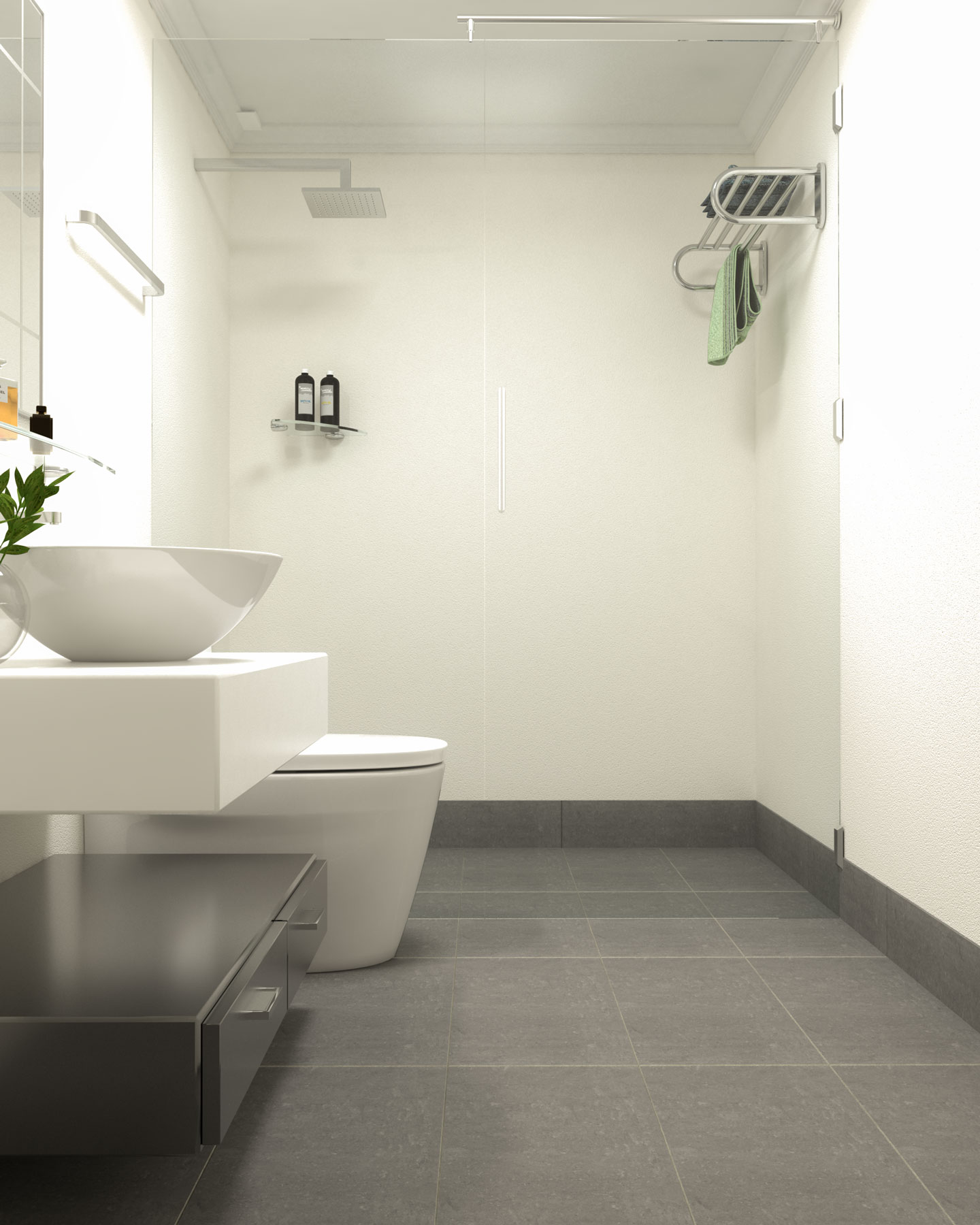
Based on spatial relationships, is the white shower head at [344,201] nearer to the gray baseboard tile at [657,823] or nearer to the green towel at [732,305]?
the green towel at [732,305]

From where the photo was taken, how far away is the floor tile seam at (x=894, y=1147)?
55.2 inches

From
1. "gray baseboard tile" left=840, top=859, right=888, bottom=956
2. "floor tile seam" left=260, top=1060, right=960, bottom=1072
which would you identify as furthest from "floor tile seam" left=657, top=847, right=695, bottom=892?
"floor tile seam" left=260, top=1060, right=960, bottom=1072

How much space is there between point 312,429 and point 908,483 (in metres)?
1.61

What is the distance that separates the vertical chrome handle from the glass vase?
1.83 metres

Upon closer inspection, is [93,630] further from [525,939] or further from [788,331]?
[788,331]

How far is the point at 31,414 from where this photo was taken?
6.28 ft

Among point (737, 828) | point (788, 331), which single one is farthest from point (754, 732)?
point (788, 331)

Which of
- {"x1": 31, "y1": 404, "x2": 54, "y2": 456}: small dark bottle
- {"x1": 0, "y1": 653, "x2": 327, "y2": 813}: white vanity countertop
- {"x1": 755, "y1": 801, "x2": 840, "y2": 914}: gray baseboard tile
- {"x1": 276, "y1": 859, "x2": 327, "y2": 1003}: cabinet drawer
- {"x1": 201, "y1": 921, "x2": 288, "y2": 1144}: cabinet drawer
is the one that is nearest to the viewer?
{"x1": 0, "y1": 653, "x2": 327, "y2": 813}: white vanity countertop

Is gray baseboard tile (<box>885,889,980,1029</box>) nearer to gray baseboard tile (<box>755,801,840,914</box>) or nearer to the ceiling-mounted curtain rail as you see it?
gray baseboard tile (<box>755,801,840,914</box>)

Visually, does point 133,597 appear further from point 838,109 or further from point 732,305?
point 838,109

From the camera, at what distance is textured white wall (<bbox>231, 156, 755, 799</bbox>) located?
2.96m

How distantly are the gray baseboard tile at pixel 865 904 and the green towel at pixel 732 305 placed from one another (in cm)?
148

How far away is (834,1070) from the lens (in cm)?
185

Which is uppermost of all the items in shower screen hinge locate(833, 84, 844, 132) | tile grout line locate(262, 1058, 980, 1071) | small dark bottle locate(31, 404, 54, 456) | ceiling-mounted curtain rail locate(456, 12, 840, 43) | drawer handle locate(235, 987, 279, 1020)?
ceiling-mounted curtain rail locate(456, 12, 840, 43)
